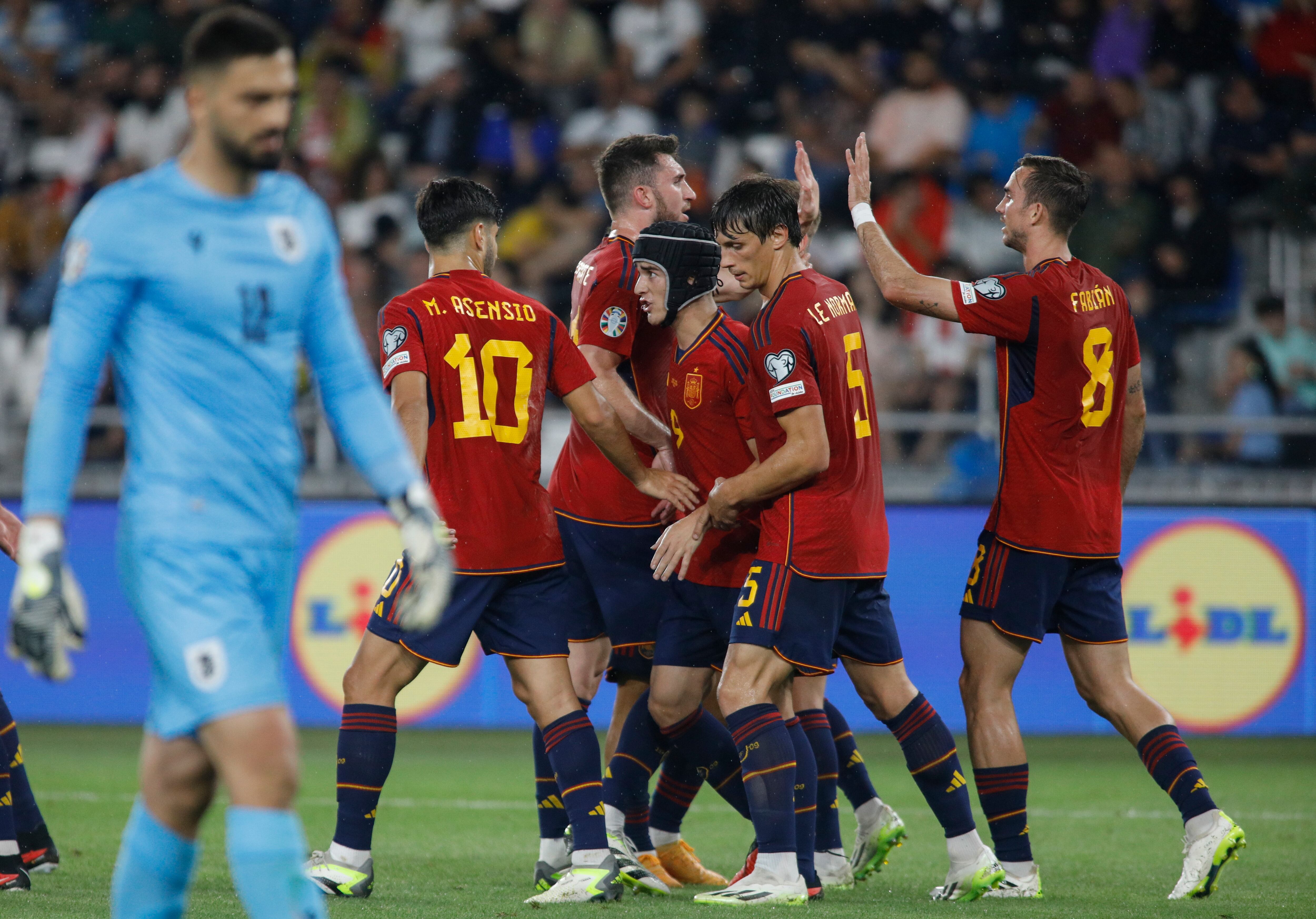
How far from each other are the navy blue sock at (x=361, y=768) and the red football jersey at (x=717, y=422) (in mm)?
1259

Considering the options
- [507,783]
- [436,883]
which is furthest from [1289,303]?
[436,883]

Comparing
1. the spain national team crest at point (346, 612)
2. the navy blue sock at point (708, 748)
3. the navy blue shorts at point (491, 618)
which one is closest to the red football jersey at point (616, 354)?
the navy blue shorts at point (491, 618)

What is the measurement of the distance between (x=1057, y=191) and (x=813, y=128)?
8.64 meters

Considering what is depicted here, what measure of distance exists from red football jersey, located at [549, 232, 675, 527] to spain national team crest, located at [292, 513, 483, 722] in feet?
14.7

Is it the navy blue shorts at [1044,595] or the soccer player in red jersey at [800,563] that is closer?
the soccer player in red jersey at [800,563]

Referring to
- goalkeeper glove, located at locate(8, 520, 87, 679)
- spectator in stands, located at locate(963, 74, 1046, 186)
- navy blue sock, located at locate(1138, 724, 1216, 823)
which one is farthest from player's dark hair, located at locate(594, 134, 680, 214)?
spectator in stands, located at locate(963, 74, 1046, 186)

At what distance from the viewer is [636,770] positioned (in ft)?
19.3

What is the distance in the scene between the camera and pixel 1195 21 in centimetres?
1377

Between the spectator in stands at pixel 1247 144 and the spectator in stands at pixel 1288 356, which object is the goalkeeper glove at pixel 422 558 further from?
the spectator in stands at pixel 1247 144

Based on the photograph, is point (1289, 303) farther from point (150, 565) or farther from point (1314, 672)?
point (150, 565)

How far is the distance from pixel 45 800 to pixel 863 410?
16.5ft

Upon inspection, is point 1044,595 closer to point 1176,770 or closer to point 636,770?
point 1176,770

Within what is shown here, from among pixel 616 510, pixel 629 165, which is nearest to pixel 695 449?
pixel 616 510

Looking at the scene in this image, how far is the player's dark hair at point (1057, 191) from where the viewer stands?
5.84 meters
